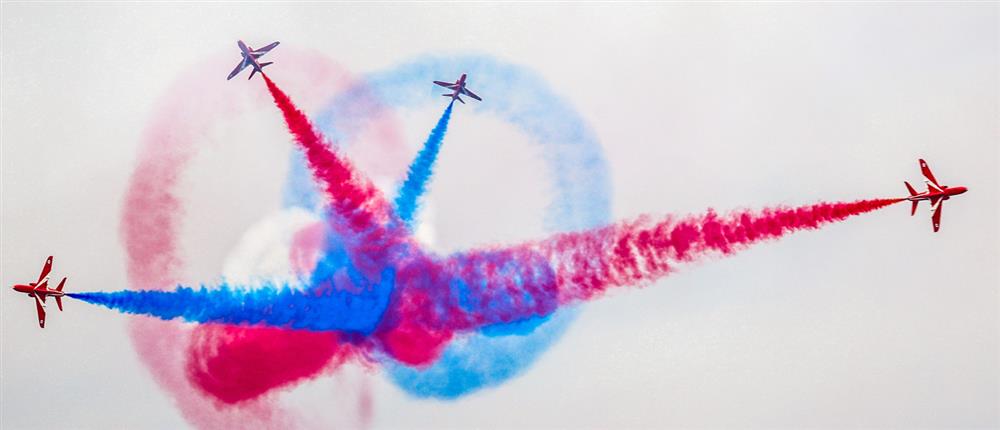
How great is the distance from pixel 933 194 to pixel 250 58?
25958 mm

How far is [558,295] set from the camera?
1421 inches

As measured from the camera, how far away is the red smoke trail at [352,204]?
35.9 m

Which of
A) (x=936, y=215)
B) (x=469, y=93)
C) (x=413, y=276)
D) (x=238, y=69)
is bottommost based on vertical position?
(x=936, y=215)

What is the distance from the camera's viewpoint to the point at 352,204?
36031mm

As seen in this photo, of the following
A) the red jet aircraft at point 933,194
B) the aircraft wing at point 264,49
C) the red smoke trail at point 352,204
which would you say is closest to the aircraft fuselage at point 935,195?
the red jet aircraft at point 933,194

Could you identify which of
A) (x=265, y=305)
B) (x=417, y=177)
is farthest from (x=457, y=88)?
(x=265, y=305)

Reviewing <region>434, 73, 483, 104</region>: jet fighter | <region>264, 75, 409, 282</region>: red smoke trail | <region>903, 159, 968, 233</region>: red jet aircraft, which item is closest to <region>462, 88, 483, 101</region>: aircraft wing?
<region>434, 73, 483, 104</region>: jet fighter

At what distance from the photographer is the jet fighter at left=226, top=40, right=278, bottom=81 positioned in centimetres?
3812

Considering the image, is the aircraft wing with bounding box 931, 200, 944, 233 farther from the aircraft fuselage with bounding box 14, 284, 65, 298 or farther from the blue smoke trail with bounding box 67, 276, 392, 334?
the aircraft fuselage with bounding box 14, 284, 65, 298

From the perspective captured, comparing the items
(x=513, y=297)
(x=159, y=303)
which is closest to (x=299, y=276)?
(x=159, y=303)

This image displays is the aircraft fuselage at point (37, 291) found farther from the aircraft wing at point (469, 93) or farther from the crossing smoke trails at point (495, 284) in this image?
the aircraft wing at point (469, 93)

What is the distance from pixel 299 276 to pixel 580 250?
1034cm

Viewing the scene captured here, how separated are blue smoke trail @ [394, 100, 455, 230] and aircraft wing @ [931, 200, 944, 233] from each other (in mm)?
18123

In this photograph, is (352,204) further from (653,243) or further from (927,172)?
(927,172)
